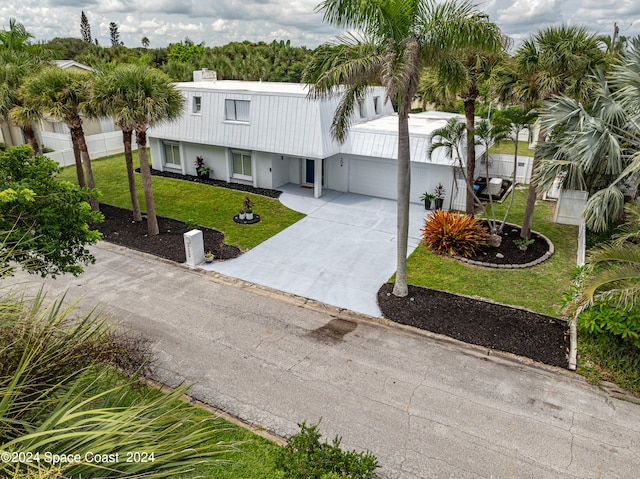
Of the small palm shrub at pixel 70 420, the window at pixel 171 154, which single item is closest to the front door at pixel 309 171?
the window at pixel 171 154

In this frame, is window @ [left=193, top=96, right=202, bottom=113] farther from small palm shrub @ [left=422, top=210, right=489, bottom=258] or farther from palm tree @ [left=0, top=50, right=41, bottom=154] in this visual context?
small palm shrub @ [left=422, top=210, right=489, bottom=258]

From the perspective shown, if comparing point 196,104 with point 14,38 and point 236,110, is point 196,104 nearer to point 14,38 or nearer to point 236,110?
point 236,110

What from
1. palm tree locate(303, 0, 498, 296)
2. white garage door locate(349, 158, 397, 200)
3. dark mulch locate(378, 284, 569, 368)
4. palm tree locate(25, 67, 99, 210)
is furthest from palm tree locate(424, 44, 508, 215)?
palm tree locate(25, 67, 99, 210)

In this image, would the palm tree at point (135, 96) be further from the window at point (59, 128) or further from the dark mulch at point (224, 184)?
the window at point (59, 128)

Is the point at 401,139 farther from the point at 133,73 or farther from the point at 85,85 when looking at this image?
the point at 85,85

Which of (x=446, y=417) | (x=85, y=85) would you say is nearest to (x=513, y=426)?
(x=446, y=417)

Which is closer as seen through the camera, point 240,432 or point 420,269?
point 240,432
